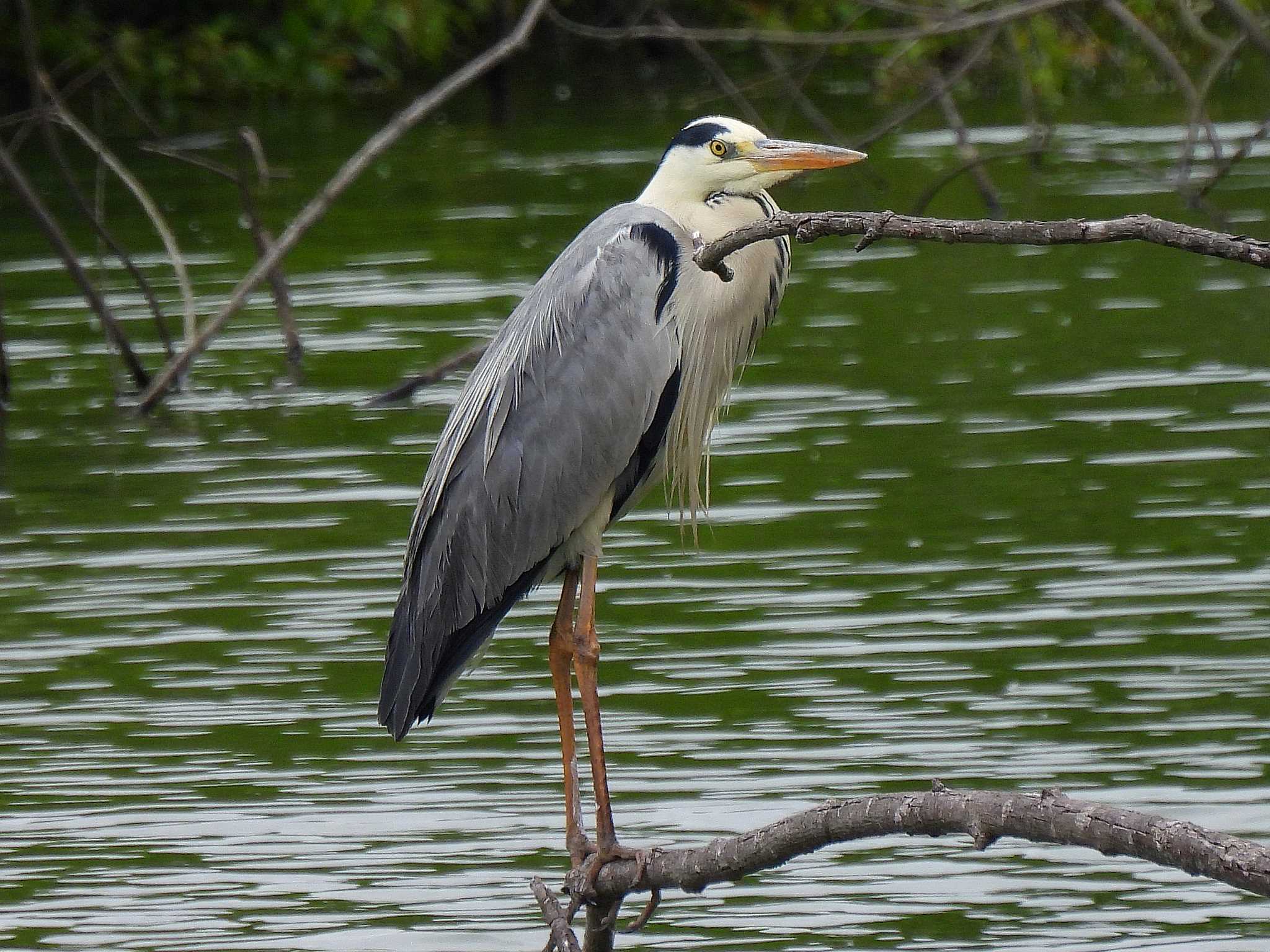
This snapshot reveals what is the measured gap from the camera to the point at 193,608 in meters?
8.56

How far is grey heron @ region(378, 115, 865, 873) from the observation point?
5.42m

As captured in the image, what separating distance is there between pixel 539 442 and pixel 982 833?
209cm

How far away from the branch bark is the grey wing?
106 cm

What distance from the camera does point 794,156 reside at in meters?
5.24

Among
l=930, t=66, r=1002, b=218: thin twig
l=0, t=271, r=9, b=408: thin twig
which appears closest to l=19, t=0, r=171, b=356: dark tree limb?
l=0, t=271, r=9, b=408: thin twig

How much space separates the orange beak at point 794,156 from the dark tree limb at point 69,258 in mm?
5979

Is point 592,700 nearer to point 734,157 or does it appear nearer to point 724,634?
point 734,157

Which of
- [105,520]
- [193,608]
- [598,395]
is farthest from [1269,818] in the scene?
[105,520]

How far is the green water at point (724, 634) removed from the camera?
19.2 ft

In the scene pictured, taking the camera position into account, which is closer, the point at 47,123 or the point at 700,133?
the point at 700,133

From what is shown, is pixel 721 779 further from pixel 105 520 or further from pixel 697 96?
pixel 697 96

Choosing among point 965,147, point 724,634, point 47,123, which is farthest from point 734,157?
point 965,147

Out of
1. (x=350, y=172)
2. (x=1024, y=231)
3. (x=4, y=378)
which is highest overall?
(x=1024, y=231)

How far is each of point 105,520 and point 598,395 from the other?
4.91 meters
